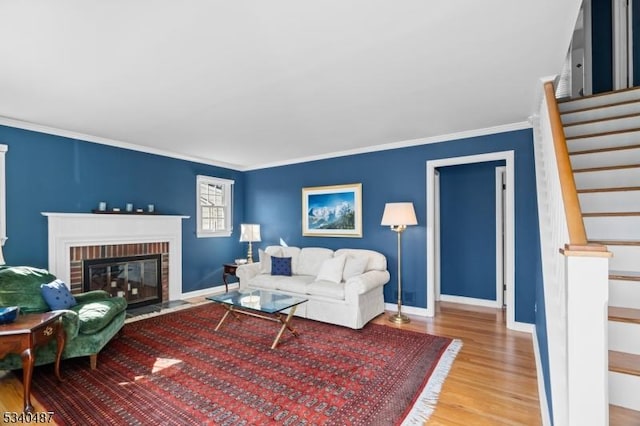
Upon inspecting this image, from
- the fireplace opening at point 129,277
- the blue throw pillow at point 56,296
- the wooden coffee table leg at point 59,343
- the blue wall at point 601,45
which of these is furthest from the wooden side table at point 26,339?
the blue wall at point 601,45

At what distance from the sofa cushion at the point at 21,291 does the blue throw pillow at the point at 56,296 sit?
54 millimetres

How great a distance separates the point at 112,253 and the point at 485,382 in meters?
4.84

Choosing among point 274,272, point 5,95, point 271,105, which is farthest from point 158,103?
point 274,272

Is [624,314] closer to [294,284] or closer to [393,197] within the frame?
[393,197]

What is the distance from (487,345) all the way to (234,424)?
2.69m

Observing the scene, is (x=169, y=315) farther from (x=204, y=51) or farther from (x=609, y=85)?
(x=609, y=85)

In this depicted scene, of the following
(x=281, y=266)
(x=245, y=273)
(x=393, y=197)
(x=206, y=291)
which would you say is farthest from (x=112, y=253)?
(x=393, y=197)

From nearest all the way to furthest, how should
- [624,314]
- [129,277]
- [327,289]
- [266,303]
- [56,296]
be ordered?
[624,314]
[56,296]
[266,303]
[327,289]
[129,277]

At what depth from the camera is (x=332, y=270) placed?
438 centimetres

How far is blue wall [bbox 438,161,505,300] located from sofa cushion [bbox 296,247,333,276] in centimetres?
205

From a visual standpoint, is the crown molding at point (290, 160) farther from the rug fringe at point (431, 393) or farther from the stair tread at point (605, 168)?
the rug fringe at point (431, 393)

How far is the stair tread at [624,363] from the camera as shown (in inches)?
54.6

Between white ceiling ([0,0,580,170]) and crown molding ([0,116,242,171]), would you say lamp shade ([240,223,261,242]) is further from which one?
white ceiling ([0,0,580,170])

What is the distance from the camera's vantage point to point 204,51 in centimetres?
218
